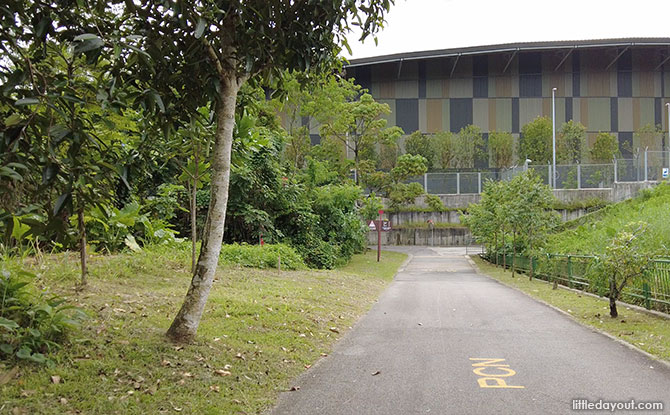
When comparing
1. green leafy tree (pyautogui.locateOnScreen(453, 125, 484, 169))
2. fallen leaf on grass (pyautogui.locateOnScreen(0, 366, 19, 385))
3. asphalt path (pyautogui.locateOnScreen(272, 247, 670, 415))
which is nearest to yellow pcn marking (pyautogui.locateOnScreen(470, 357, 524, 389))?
asphalt path (pyautogui.locateOnScreen(272, 247, 670, 415))

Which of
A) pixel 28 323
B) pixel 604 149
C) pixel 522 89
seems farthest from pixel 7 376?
pixel 522 89

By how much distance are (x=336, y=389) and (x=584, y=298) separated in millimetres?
11576

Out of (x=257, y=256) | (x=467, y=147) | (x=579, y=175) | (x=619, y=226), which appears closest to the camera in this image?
(x=257, y=256)

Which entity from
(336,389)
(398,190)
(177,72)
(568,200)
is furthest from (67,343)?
(568,200)

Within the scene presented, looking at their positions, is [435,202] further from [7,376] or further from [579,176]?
[7,376]

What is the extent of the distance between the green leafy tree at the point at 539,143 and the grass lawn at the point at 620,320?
1369 inches

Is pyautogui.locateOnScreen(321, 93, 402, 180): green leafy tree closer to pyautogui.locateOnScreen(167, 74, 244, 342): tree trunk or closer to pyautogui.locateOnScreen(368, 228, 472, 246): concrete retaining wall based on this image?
pyautogui.locateOnScreen(368, 228, 472, 246): concrete retaining wall

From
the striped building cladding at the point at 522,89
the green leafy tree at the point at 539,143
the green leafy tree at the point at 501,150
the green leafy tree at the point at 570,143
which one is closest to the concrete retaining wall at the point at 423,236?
the green leafy tree at the point at 501,150

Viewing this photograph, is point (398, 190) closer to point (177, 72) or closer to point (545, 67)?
point (545, 67)

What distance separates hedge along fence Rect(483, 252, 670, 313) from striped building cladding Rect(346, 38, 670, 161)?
1116 inches

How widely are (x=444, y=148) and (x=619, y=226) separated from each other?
3199 centimetres

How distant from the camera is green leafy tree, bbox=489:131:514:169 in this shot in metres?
52.3

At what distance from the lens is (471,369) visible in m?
7.01

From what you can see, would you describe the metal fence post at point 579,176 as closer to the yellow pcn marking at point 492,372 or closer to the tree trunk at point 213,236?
the yellow pcn marking at point 492,372
